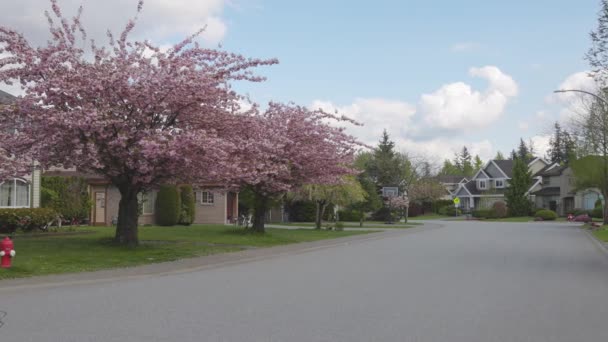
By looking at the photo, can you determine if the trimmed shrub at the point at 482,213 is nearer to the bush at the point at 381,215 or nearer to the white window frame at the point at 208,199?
the bush at the point at 381,215

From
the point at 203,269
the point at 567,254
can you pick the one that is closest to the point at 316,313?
the point at 203,269

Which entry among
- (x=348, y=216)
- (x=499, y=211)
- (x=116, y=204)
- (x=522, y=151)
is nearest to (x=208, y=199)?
(x=116, y=204)

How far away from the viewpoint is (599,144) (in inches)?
1731

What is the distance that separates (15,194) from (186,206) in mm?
12332

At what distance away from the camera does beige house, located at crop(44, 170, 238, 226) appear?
36.9 meters

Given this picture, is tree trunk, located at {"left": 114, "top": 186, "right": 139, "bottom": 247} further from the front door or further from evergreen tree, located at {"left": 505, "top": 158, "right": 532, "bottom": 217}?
evergreen tree, located at {"left": 505, "top": 158, "right": 532, "bottom": 217}

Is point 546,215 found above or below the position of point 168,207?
below

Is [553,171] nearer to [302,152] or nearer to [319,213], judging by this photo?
[319,213]

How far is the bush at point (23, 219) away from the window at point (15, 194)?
254 cm

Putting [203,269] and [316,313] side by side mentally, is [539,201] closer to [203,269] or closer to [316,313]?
[203,269]

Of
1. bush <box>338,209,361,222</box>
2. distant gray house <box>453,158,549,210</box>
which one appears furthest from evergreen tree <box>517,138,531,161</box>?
bush <box>338,209,361,222</box>

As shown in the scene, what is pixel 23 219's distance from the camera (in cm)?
2578

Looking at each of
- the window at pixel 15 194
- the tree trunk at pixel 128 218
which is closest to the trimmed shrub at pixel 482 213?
A: the window at pixel 15 194

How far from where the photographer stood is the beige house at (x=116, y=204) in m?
36.9
